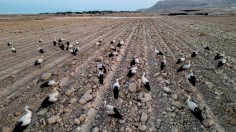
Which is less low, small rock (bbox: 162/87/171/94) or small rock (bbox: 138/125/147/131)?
small rock (bbox: 162/87/171/94)

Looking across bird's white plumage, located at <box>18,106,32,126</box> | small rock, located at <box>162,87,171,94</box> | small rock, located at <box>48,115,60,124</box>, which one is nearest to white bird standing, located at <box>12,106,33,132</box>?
bird's white plumage, located at <box>18,106,32,126</box>

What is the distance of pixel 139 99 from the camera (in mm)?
9297

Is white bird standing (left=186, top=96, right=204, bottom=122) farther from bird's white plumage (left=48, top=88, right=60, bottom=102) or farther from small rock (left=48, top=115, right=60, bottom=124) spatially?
bird's white plumage (left=48, top=88, right=60, bottom=102)

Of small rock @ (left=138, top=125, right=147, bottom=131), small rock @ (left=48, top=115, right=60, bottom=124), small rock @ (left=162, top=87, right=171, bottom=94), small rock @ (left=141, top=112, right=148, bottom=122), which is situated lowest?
small rock @ (left=138, top=125, right=147, bottom=131)

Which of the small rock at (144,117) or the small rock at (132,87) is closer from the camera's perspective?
the small rock at (144,117)

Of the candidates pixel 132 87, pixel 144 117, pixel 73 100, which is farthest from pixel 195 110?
pixel 73 100

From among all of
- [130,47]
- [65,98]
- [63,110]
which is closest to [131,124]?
[63,110]

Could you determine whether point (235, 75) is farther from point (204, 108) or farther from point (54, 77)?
point (54, 77)

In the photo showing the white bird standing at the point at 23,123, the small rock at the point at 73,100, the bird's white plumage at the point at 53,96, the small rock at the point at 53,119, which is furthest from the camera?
the small rock at the point at 73,100

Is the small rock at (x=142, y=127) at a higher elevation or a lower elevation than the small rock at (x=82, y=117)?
lower

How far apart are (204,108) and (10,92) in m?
8.19

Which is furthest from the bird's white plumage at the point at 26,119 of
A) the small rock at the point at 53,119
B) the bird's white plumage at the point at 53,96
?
the bird's white plumage at the point at 53,96

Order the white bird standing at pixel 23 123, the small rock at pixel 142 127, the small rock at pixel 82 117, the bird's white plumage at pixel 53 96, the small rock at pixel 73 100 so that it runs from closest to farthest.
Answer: the white bird standing at pixel 23 123 → the small rock at pixel 142 127 → the small rock at pixel 82 117 → the bird's white plumage at pixel 53 96 → the small rock at pixel 73 100

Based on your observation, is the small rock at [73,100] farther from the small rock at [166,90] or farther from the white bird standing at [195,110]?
the white bird standing at [195,110]
